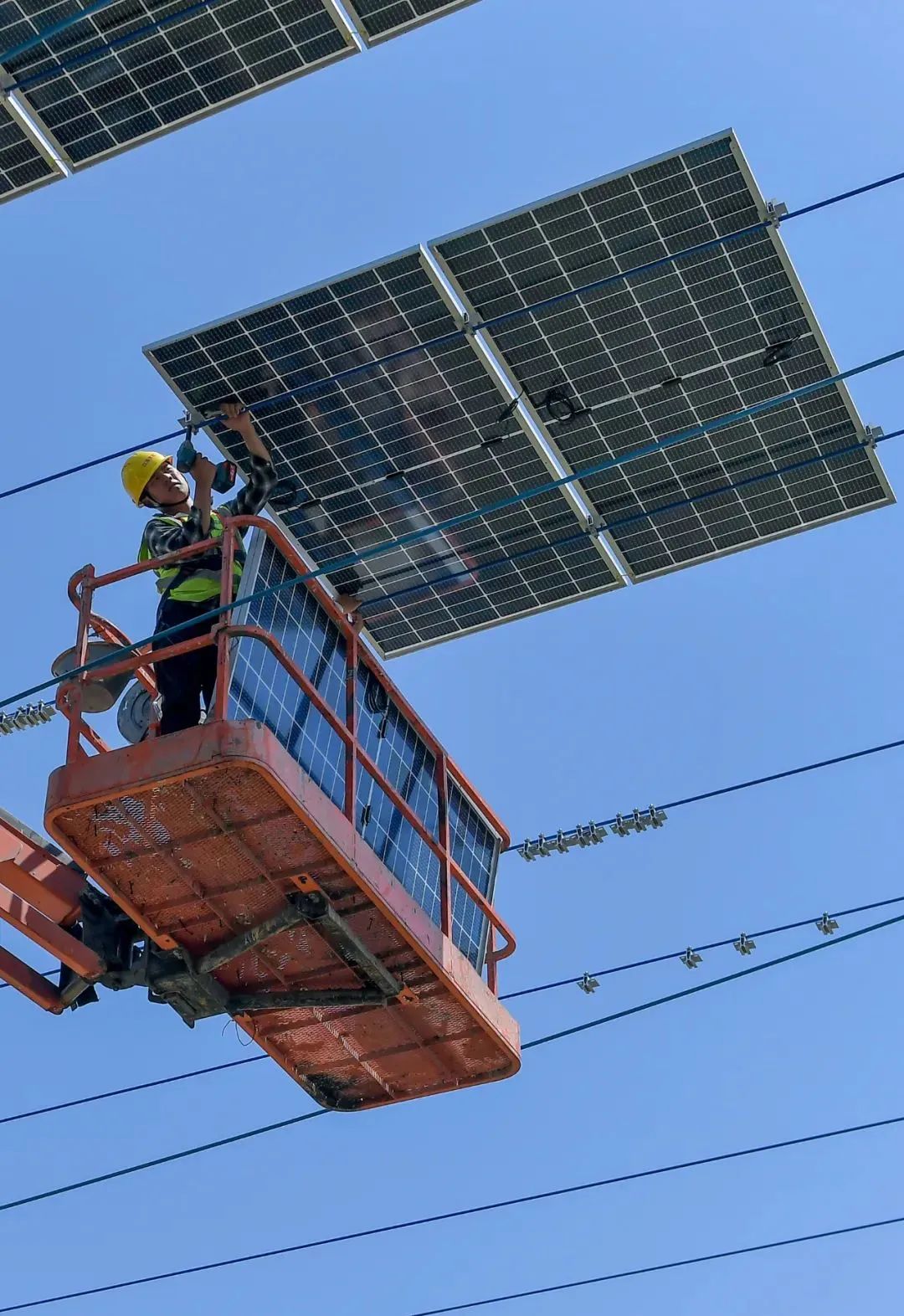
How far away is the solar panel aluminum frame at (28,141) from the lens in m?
19.5

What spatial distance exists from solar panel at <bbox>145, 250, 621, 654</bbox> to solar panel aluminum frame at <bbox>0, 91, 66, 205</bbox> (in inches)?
68.6

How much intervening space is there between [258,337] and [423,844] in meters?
4.63

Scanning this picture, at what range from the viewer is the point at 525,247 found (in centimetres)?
1939

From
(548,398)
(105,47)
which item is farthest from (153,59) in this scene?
(548,398)

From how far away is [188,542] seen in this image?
59.7 ft

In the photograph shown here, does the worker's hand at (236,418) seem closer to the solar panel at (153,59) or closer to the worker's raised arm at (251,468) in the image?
the worker's raised arm at (251,468)

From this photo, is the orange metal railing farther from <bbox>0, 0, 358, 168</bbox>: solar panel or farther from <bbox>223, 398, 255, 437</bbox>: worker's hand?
<bbox>0, 0, 358, 168</bbox>: solar panel

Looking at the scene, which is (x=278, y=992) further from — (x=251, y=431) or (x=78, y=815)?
(x=251, y=431)

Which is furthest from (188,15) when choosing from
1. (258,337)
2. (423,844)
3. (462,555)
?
(423,844)

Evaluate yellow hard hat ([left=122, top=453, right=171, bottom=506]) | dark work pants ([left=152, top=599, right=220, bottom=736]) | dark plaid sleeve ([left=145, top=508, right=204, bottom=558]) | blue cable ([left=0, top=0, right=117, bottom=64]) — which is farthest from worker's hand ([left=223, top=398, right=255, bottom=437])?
blue cable ([left=0, top=0, right=117, bottom=64])

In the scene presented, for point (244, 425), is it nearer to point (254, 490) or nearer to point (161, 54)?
point (254, 490)

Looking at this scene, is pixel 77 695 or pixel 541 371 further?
pixel 541 371

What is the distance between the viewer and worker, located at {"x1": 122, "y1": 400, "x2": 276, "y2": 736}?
17359 millimetres

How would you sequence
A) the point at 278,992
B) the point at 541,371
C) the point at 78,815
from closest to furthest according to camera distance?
the point at 78,815
the point at 278,992
the point at 541,371
